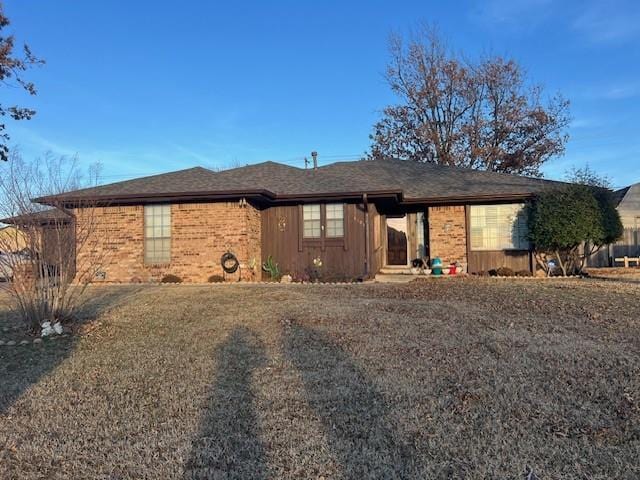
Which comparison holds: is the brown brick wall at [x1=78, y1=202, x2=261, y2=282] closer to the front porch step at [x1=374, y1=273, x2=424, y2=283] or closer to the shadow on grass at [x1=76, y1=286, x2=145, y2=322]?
the shadow on grass at [x1=76, y1=286, x2=145, y2=322]

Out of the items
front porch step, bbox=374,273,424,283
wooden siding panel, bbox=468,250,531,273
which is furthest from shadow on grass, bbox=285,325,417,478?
wooden siding panel, bbox=468,250,531,273

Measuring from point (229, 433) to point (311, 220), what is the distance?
11.7 metres

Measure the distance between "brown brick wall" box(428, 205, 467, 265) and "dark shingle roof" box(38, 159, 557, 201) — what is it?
0.61 m

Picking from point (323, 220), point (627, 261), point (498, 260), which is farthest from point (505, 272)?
point (627, 261)

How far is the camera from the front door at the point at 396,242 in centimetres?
1862

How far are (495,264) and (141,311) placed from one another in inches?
426

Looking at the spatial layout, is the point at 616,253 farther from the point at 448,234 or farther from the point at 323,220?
the point at 323,220

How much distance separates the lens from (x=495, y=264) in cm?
1562

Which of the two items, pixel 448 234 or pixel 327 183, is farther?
pixel 448 234

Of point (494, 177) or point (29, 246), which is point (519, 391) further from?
point (494, 177)

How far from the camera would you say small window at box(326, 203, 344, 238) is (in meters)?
14.9

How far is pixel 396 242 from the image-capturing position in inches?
741

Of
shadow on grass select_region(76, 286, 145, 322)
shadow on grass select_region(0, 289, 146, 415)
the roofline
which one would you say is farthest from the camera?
the roofline

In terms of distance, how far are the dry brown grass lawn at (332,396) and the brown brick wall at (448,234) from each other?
779 centimetres
